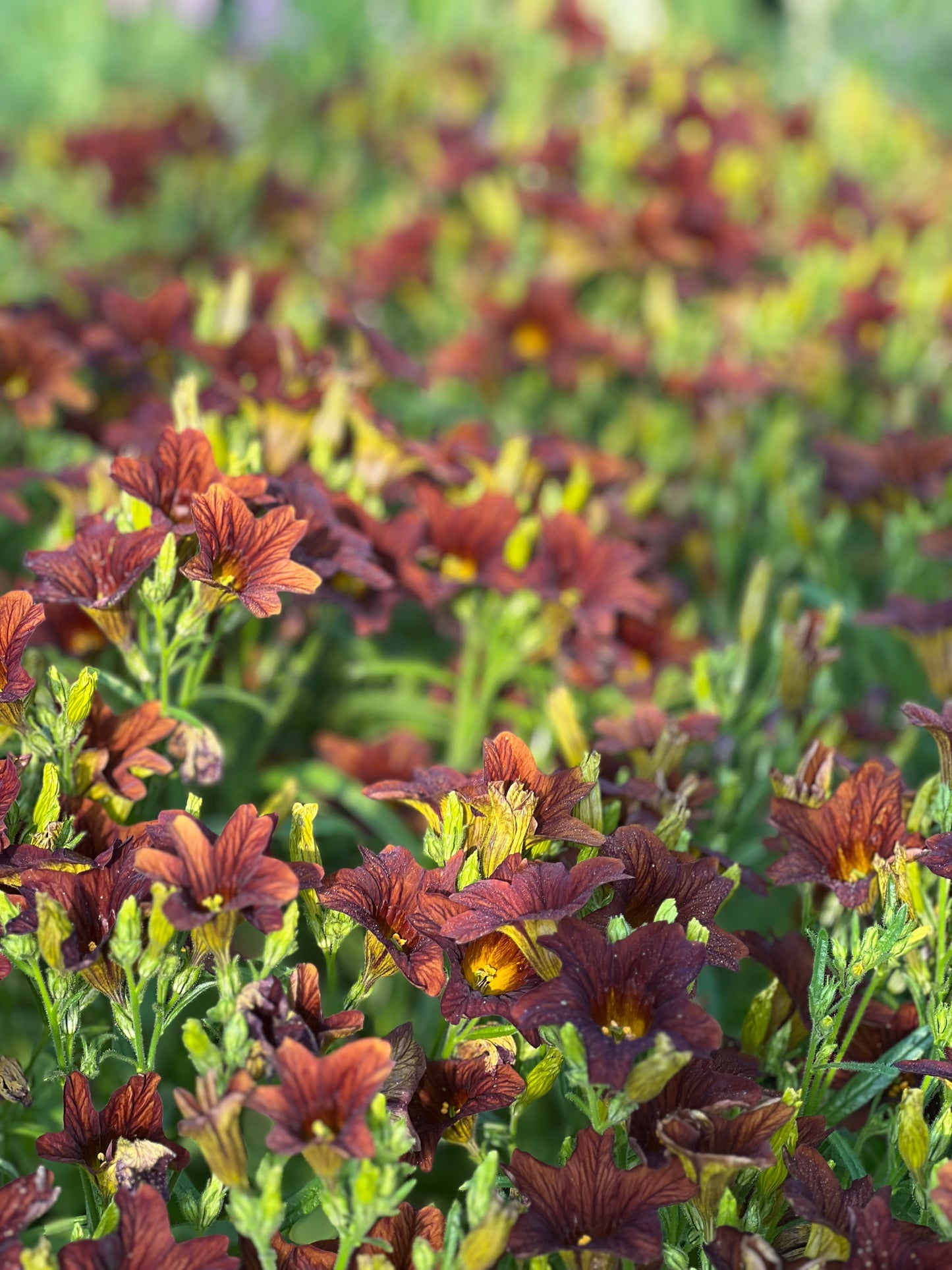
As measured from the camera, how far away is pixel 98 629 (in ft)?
6.71

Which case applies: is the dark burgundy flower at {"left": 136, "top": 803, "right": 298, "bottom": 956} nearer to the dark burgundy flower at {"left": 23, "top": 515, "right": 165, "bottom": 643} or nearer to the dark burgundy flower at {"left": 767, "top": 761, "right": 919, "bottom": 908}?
the dark burgundy flower at {"left": 23, "top": 515, "right": 165, "bottom": 643}

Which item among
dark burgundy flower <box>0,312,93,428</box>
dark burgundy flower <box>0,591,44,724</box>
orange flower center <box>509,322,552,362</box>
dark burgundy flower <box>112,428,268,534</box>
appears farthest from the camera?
orange flower center <box>509,322,552,362</box>

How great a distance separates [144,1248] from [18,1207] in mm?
136

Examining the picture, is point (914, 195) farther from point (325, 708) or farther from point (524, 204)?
point (325, 708)

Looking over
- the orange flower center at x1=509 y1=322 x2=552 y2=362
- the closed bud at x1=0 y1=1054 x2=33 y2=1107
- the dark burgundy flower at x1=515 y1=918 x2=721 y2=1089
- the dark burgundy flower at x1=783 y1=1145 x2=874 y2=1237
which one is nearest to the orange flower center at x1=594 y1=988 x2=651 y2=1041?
the dark burgundy flower at x1=515 y1=918 x2=721 y2=1089

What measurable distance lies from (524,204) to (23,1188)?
11.6ft

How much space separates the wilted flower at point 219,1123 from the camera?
3.95 ft

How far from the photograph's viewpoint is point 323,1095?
4.00 ft

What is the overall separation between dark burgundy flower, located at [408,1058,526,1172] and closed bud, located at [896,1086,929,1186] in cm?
44

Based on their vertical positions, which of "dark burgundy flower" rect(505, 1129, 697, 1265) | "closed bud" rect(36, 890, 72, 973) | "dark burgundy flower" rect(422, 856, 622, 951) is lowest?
"dark burgundy flower" rect(505, 1129, 697, 1265)

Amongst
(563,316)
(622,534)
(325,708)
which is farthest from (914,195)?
(325,708)

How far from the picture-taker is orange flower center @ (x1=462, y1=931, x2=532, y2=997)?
4.77ft

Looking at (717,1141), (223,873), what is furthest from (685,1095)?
(223,873)

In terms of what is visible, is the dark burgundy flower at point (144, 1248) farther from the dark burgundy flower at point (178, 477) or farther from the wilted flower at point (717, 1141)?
the dark burgundy flower at point (178, 477)
